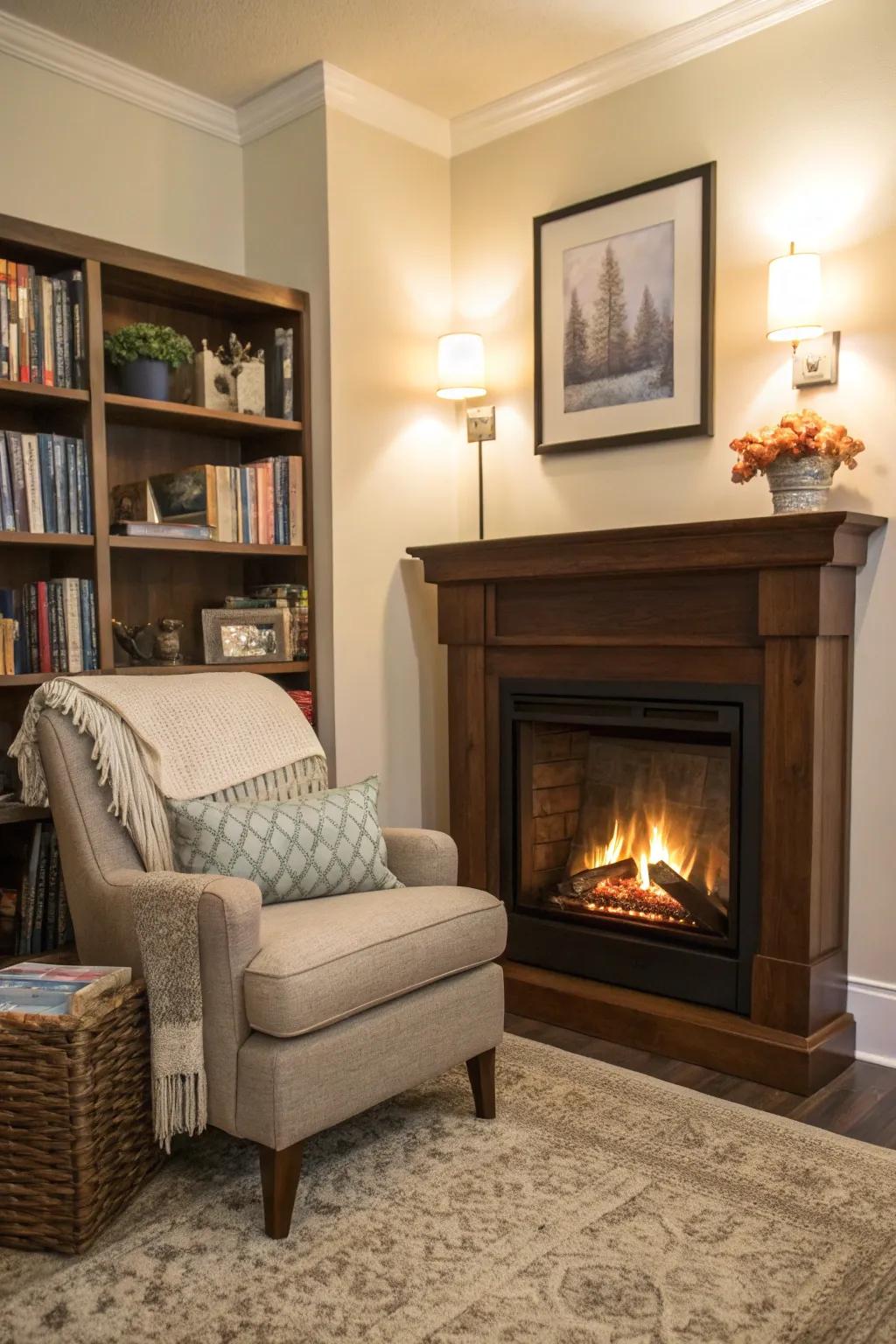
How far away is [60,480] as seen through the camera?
2807 mm

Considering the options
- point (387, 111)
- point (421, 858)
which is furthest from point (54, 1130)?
point (387, 111)

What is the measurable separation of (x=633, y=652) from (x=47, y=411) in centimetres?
168

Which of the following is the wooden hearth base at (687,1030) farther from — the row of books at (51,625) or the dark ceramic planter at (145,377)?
the dark ceramic planter at (145,377)

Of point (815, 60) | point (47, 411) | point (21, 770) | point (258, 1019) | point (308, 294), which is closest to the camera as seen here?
point (258, 1019)

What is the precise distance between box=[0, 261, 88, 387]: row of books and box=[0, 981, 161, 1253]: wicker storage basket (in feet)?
5.22

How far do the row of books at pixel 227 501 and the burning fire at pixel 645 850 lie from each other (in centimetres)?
125

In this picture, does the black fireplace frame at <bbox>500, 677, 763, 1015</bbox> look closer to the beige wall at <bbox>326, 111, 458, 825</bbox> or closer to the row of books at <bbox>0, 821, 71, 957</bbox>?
the beige wall at <bbox>326, 111, 458, 825</bbox>

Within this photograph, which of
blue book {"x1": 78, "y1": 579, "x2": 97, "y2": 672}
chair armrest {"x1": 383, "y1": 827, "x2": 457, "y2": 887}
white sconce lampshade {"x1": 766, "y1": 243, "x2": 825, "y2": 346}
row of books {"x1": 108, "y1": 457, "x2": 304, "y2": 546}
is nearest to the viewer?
chair armrest {"x1": 383, "y1": 827, "x2": 457, "y2": 887}

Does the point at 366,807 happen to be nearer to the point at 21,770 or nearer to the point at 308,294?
the point at 21,770

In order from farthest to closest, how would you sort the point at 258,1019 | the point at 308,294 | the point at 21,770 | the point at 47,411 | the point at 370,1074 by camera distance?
the point at 308,294, the point at 47,411, the point at 21,770, the point at 370,1074, the point at 258,1019

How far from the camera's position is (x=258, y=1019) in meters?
1.91

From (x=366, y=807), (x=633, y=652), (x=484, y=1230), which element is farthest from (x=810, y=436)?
(x=484, y=1230)

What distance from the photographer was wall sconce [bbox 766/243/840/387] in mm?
2621

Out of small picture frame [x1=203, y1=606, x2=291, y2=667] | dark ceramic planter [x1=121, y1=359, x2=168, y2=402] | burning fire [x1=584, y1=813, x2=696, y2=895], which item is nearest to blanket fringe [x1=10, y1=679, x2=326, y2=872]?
small picture frame [x1=203, y1=606, x2=291, y2=667]
